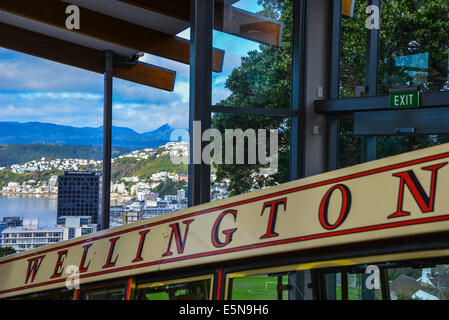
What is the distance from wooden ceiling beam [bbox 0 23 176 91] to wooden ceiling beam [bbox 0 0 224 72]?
0.29m

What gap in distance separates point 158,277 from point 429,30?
3.92m

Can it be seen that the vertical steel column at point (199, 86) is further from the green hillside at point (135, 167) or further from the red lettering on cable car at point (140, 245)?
the red lettering on cable car at point (140, 245)

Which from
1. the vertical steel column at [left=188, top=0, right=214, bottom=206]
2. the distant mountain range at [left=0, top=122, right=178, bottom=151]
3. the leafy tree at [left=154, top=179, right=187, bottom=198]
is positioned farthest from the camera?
the distant mountain range at [left=0, top=122, right=178, bottom=151]

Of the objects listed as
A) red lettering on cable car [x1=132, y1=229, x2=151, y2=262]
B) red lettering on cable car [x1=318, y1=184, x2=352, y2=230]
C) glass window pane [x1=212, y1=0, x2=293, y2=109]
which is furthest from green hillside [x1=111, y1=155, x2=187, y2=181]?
red lettering on cable car [x1=318, y1=184, x2=352, y2=230]

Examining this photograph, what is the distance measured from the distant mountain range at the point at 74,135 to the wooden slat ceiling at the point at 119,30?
65 centimetres

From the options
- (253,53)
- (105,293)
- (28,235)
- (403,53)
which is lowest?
(28,235)

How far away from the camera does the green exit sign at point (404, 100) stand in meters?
4.28

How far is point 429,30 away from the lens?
Result: 4.33 meters

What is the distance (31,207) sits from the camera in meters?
5.18

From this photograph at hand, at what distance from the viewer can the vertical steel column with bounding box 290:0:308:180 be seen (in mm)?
5203

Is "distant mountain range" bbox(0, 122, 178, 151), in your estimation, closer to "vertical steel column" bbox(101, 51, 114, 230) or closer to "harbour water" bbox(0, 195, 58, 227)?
"vertical steel column" bbox(101, 51, 114, 230)

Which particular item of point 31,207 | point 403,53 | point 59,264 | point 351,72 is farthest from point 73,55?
point 59,264

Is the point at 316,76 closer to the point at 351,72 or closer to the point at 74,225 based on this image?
Answer: the point at 351,72

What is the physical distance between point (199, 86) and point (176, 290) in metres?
3.37
